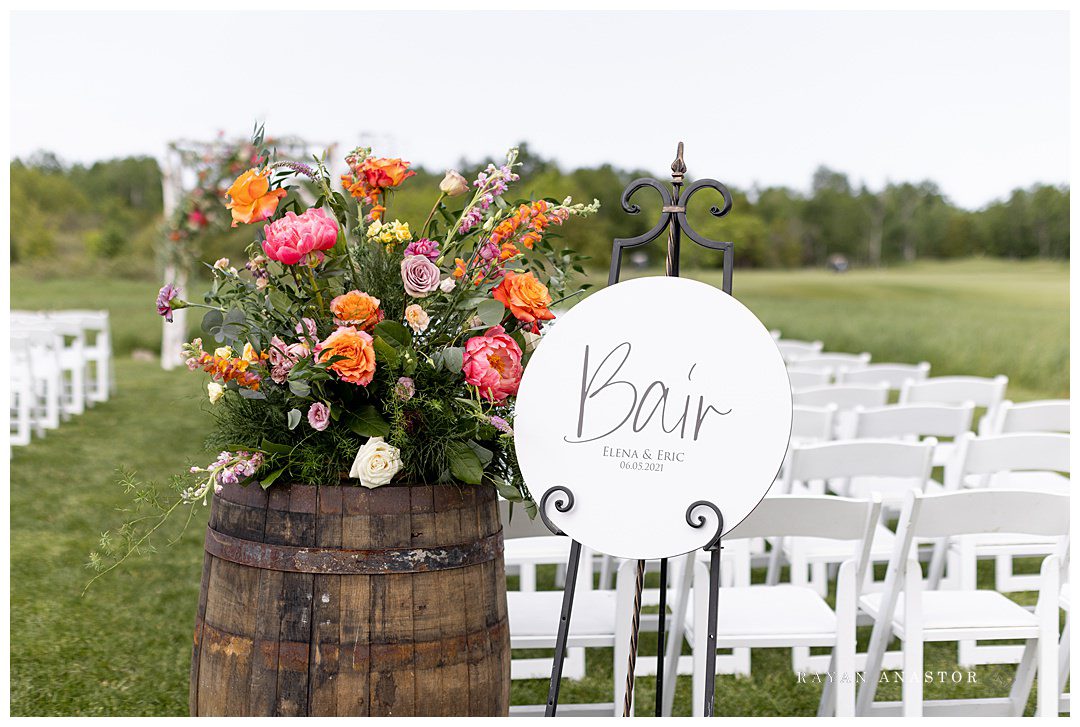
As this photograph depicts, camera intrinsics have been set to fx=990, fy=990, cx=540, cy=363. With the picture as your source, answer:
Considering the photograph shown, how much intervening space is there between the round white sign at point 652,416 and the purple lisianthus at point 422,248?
0.92 ft

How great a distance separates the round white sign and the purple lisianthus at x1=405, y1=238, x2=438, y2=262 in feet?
0.92

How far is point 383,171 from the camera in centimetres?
205

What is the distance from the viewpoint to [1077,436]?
3.40 metres

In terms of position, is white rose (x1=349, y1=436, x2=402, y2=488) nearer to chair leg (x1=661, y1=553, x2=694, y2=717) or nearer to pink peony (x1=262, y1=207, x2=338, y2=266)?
pink peony (x1=262, y1=207, x2=338, y2=266)

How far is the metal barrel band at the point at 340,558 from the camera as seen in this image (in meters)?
1.87

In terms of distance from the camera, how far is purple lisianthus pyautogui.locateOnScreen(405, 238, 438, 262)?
1947 millimetres

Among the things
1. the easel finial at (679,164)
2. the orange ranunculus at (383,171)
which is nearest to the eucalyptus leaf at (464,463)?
the orange ranunculus at (383,171)

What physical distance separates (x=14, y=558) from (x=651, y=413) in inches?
157

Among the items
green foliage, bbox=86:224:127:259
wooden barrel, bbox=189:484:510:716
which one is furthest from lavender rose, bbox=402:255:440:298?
green foliage, bbox=86:224:127:259

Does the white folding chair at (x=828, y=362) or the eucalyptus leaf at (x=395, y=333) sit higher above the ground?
the eucalyptus leaf at (x=395, y=333)

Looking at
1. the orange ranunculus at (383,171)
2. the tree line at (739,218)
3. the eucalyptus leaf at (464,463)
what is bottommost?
the eucalyptus leaf at (464,463)

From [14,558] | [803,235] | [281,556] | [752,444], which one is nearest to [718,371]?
[752,444]

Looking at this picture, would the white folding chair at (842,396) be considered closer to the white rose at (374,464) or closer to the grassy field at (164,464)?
the grassy field at (164,464)

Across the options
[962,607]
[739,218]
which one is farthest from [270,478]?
[739,218]
